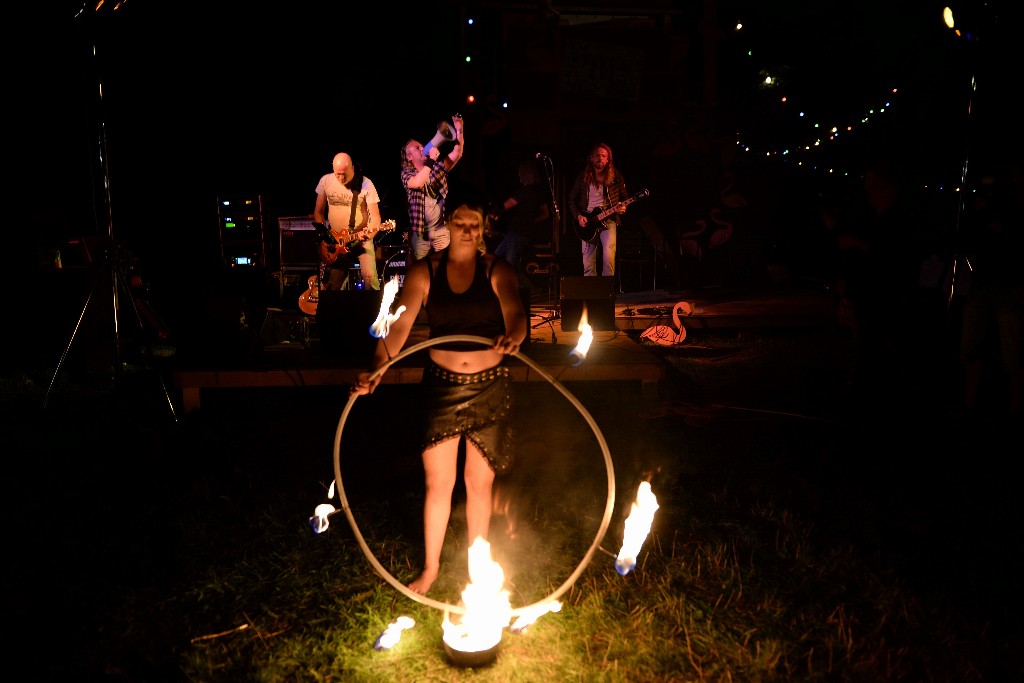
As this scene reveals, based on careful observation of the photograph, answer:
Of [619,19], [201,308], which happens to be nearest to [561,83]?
[619,19]

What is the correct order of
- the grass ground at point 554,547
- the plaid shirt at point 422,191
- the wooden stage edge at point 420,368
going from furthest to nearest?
the plaid shirt at point 422,191 → the wooden stage edge at point 420,368 → the grass ground at point 554,547

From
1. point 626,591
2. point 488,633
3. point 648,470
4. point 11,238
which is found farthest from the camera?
point 11,238

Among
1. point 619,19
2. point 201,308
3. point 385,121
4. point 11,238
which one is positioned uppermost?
point 619,19

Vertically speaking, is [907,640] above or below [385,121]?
below

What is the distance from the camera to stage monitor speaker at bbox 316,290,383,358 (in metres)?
7.28

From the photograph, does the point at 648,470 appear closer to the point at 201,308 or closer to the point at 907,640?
the point at 907,640

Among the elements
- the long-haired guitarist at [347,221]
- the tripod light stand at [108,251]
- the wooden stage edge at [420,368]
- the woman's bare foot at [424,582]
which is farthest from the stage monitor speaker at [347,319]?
the woman's bare foot at [424,582]

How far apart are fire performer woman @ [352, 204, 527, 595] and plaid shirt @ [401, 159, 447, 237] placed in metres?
6.49

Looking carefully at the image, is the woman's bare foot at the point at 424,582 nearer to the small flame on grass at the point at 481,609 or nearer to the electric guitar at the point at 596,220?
the small flame on grass at the point at 481,609

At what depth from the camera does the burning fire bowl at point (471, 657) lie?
3.12 metres

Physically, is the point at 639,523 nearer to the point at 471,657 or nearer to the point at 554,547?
the point at 471,657

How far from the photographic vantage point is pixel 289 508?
4980 mm

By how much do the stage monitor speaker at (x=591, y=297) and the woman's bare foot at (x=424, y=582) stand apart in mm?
5740

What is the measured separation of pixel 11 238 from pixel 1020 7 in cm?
1778
